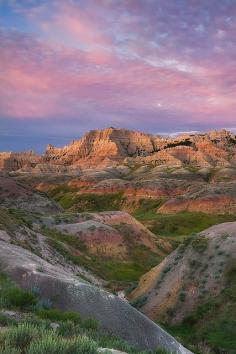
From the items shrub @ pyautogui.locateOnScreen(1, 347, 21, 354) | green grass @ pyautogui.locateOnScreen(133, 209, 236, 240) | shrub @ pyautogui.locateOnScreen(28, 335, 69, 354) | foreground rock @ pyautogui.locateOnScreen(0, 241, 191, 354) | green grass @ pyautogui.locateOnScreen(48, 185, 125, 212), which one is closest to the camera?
shrub @ pyautogui.locateOnScreen(1, 347, 21, 354)

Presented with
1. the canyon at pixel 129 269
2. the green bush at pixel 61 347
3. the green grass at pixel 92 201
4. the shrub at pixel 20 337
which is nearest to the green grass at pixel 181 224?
the canyon at pixel 129 269

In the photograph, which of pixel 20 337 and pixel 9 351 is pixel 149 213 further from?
pixel 9 351

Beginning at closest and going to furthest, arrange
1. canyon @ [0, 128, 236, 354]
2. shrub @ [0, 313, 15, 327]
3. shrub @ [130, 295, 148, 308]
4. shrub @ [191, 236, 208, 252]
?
shrub @ [0, 313, 15, 327], canyon @ [0, 128, 236, 354], shrub @ [130, 295, 148, 308], shrub @ [191, 236, 208, 252]

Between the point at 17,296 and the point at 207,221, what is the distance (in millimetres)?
89179

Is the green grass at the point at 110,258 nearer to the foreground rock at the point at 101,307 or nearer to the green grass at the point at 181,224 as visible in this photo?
the green grass at the point at 181,224

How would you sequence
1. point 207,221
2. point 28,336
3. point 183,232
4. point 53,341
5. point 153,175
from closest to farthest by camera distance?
point 53,341 → point 28,336 → point 183,232 → point 207,221 → point 153,175

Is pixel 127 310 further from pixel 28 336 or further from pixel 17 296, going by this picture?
pixel 28 336

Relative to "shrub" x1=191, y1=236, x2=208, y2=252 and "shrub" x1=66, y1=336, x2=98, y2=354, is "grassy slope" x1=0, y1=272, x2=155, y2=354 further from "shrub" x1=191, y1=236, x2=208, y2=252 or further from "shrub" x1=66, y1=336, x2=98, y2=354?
"shrub" x1=191, y1=236, x2=208, y2=252

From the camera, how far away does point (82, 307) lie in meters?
15.4

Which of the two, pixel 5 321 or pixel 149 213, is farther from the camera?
pixel 149 213

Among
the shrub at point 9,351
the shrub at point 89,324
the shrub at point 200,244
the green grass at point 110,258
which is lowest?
the green grass at point 110,258

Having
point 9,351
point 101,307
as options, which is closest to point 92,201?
point 101,307

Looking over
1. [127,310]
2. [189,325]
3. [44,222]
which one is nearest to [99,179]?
[44,222]

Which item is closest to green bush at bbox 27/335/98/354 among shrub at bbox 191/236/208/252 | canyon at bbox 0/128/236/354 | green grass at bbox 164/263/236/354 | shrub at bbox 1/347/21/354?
shrub at bbox 1/347/21/354
